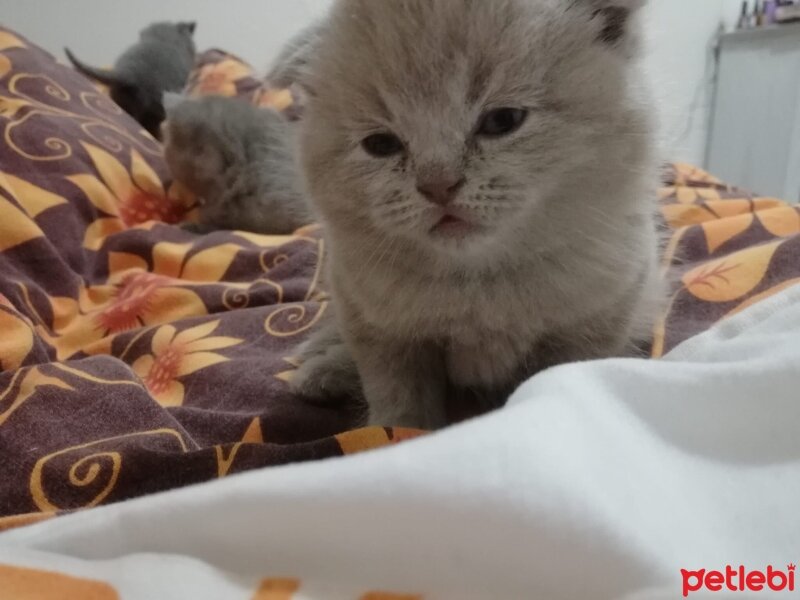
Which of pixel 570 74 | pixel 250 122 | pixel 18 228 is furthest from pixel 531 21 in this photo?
pixel 250 122

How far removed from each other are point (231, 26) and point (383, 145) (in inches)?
91.5

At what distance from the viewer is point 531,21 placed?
2.01 feet

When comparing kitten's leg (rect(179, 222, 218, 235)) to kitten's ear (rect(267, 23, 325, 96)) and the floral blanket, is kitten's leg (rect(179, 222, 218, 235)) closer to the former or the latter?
the floral blanket

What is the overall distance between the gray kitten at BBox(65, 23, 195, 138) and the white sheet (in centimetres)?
201

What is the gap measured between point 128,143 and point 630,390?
1.50 m

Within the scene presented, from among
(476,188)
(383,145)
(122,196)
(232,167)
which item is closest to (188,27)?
(232,167)

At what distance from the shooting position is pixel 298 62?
2.59 ft

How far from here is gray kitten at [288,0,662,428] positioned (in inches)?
23.9

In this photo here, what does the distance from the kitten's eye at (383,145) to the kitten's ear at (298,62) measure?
12 centimetres

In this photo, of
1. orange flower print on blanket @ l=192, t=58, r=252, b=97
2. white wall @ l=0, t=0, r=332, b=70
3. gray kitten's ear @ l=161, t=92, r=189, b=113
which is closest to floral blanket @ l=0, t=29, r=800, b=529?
gray kitten's ear @ l=161, t=92, r=189, b=113

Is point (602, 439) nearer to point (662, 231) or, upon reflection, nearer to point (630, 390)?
point (630, 390)

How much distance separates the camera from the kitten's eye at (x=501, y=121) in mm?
613

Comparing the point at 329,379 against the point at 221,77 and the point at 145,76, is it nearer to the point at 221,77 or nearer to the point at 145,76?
the point at 145,76

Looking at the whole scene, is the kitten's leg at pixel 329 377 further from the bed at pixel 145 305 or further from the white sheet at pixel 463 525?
the white sheet at pixel 463 525
